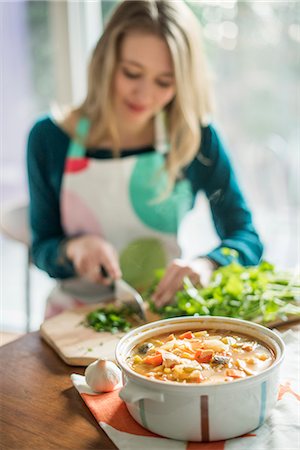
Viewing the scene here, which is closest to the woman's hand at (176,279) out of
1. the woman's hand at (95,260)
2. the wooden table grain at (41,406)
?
the woman's hand at (95,260)

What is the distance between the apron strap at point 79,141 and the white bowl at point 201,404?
958 mm

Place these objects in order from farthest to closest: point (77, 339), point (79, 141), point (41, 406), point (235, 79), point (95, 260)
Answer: point (235, 79) < point (79, 141) < point (95, 260) < point (77, 339) < point (41, 406)

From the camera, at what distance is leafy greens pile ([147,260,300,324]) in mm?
1091

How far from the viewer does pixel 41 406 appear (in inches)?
32.7

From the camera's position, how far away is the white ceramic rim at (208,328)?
2.22ft

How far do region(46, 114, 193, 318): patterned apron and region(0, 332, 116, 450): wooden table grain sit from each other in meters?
0.60

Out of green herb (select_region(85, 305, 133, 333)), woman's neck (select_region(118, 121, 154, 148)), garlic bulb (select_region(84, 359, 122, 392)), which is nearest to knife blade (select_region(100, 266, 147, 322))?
green herb (select_region(85, 305, 133, 333))

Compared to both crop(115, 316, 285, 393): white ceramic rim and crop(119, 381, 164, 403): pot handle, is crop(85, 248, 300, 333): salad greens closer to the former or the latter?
crop(115, 316, 285, 393): white ceramic rim

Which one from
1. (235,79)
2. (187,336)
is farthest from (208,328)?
(235,79)

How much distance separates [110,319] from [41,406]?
1.04ft

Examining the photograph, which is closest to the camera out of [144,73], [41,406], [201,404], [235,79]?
[201,404]

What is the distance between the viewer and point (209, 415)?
69 cm

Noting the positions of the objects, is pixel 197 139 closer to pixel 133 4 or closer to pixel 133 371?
pixel 133 4

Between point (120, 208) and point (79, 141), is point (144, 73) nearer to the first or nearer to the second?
point (79, 141)
